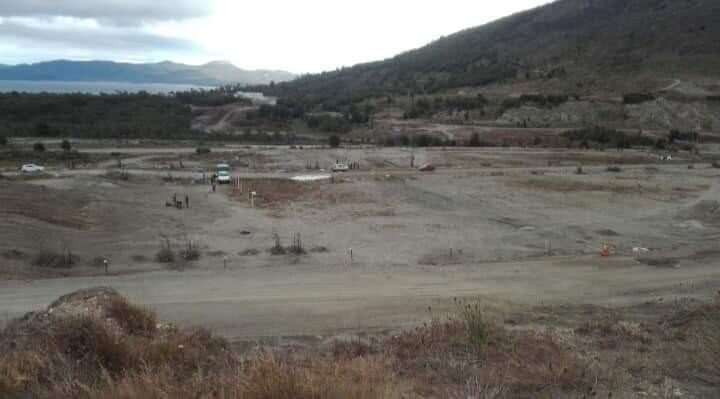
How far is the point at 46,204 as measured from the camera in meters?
30.6

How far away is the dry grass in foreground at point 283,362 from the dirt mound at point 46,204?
20.9m

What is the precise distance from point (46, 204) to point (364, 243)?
59.3 ft

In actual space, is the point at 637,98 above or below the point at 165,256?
above

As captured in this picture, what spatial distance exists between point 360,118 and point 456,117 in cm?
1609

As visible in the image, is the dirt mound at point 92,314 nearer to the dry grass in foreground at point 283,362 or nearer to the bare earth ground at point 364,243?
the dry grass in foreground at point 283,362

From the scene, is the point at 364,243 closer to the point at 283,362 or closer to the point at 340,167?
the point at 283,362

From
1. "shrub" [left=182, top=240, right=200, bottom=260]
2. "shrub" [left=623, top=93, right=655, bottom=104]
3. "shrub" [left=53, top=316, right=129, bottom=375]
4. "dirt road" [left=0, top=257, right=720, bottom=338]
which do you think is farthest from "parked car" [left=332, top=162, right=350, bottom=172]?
"shrub" [left=623, top=93, right=655, bottom=104]

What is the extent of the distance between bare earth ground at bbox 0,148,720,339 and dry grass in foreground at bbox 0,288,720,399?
4.43 m

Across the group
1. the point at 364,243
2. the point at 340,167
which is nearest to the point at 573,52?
the point at 340,167

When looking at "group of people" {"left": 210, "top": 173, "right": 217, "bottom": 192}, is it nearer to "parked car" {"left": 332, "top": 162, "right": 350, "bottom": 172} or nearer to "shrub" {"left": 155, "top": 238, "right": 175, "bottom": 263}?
"parked car" {"left": 332, "top": 162, "right": 350, "bottom": 172}

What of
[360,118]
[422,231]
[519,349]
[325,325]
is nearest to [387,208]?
[422,231]

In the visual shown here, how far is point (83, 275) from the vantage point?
65.6 ft

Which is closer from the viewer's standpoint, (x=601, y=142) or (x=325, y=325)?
(x=325, y=325)

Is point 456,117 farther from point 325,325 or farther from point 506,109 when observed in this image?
point 325,325
